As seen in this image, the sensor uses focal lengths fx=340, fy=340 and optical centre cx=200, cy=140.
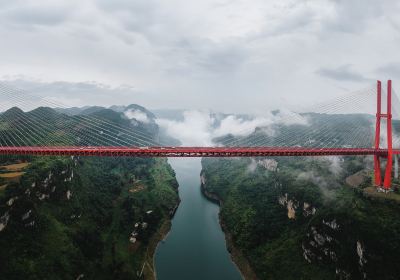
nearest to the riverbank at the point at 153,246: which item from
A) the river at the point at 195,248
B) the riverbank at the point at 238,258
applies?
the river at the point at 195,248

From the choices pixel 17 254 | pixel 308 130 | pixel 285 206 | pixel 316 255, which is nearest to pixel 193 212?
pixel 285 206

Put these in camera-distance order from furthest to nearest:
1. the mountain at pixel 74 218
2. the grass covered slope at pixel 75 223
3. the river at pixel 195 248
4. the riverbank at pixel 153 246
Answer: the river at pixel 195 248
the riverbank at pixel 153 246
the mountain at pixel 74 218
the grass covered slope at pixel 75 223

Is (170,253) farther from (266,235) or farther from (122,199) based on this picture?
(122,199)

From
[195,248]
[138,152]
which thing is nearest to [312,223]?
[195,248]

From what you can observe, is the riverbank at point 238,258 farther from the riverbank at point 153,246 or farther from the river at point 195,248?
the riverbank at point 153,246

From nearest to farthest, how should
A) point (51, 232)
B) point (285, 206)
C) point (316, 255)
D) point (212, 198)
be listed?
point (51, 232) → point (316, 255) → point (285, 206) → point (212, 198)

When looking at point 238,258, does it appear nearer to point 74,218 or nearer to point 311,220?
point 311,220

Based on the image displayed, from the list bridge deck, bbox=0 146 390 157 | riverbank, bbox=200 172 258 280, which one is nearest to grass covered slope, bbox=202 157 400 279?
riverbank, bbox=200 172 258 280
